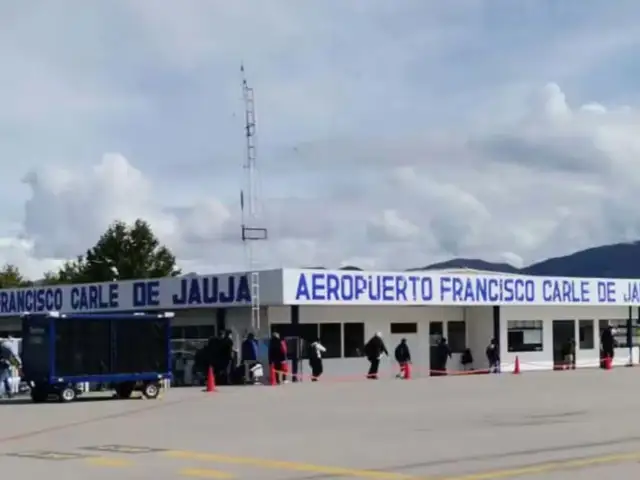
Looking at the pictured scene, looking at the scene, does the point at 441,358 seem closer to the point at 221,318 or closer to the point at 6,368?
the point at 221,318

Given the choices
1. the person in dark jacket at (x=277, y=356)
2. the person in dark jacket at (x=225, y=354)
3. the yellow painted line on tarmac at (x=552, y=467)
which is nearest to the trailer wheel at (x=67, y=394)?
the person in dark jacket at (x=225, y=354)

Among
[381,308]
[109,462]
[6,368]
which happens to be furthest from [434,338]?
[109,462]

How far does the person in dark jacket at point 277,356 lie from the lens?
3381cm

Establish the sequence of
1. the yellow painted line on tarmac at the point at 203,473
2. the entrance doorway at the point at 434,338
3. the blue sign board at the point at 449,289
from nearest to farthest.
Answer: the yellow painted line on tarmac at the point at 203,473
the blue sign board at the point at 449,289
the entrance doorway at the point at 434,338

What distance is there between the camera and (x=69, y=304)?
45.4 meters

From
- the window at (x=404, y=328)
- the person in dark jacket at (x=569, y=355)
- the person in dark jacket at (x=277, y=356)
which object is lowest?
the person in dark jacket at (x=569, y=355)

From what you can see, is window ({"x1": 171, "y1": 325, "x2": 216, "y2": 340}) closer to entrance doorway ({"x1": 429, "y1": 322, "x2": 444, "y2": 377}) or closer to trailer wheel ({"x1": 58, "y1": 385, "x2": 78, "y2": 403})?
entrance doorway ({"x1": 429, "y1": 322, "x2": 444, "y2": 377})

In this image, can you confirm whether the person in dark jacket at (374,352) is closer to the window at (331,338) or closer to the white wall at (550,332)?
the window at (331,338)

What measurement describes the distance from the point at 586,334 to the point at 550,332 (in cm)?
295

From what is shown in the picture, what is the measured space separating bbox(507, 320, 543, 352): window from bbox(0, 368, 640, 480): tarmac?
1683 centimetres

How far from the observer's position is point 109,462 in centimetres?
1434

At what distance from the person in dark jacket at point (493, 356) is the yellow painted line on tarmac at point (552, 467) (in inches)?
1099

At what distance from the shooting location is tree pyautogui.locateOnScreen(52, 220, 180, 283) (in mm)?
89750

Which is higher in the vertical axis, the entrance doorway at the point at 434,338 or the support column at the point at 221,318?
the support column at the point at 221,318
